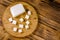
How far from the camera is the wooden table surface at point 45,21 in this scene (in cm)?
109

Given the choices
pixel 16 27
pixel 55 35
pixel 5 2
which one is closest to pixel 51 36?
pixel 55 35

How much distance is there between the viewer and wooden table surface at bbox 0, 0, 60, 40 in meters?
1.09

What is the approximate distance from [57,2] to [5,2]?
352mm

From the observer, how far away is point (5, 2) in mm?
1149

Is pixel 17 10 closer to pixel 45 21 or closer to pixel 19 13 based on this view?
pixel 19 13

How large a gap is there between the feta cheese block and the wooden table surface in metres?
0.07

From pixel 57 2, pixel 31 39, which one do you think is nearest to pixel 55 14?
pixel 57 2

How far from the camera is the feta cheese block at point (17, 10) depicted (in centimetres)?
108

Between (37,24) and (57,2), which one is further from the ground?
(57,2)

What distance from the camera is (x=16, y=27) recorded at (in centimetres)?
108

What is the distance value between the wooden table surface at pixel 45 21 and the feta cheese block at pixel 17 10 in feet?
0.24

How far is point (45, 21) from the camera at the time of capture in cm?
112

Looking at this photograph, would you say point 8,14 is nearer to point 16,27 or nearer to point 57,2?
point 16,27

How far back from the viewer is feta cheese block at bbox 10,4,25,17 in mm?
1081
